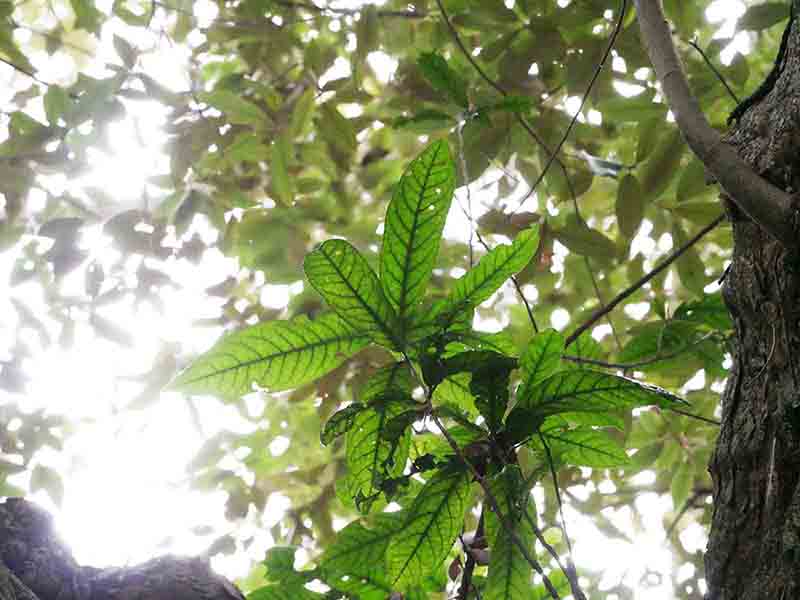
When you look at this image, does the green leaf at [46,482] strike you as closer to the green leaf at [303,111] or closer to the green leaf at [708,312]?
the green leaf at [303,111]

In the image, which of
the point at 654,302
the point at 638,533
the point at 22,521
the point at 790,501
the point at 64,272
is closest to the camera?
the point at 790,501

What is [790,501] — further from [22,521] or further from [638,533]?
[638,533]

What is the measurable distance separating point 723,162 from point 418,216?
0.29 m

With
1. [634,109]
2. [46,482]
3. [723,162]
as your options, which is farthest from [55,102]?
[723,162]

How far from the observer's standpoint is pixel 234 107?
1850 mm

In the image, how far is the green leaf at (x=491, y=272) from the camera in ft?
2.65

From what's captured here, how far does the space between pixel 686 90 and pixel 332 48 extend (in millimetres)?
1434

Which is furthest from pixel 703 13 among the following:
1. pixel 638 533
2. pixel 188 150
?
pixel 638 533

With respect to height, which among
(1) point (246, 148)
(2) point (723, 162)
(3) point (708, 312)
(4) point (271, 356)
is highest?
(1) point (246, 148)

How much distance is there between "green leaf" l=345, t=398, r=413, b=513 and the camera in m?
0.84

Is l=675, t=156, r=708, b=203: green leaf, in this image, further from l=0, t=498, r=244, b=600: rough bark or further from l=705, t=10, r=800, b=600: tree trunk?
l=0, t=498, r=244, b=600: rough bark

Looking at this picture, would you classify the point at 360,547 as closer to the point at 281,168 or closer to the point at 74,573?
the point at 74,573

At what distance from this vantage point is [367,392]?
0.87 metres

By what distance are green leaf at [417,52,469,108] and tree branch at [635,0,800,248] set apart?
0.35 metres
